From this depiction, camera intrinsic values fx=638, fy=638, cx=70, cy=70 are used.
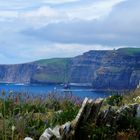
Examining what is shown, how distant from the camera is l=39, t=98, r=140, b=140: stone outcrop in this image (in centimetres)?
1406

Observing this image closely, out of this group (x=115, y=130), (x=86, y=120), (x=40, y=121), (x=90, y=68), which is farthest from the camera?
(x=90, y=68)

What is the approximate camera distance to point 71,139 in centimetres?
1467

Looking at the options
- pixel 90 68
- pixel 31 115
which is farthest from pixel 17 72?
pixel 31 115

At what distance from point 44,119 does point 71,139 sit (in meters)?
2.93

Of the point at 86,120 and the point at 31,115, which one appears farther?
the point at 31,115

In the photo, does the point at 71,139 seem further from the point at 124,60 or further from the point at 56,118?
the point at 124,60

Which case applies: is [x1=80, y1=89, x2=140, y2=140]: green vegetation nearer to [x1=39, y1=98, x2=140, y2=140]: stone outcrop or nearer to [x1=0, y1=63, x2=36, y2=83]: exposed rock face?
[x1=39, y1=98, x2=140, y2=140]: stone outcrop

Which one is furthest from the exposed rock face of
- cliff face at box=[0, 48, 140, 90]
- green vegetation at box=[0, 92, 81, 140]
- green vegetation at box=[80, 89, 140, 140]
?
green vegetation at box=[80, 89, 140, 140]

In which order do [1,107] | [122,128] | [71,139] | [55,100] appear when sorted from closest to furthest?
[71,139], [122,128], [1,107], [55,100]

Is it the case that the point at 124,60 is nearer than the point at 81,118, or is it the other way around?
the point at 81,118

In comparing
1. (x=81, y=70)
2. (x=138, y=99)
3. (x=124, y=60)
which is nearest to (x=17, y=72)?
(x=81, y=70)

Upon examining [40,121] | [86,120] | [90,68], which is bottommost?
[40,121]

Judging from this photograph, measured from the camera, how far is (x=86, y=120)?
50.7ft

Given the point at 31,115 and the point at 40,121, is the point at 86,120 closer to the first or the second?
the point at 40,121
